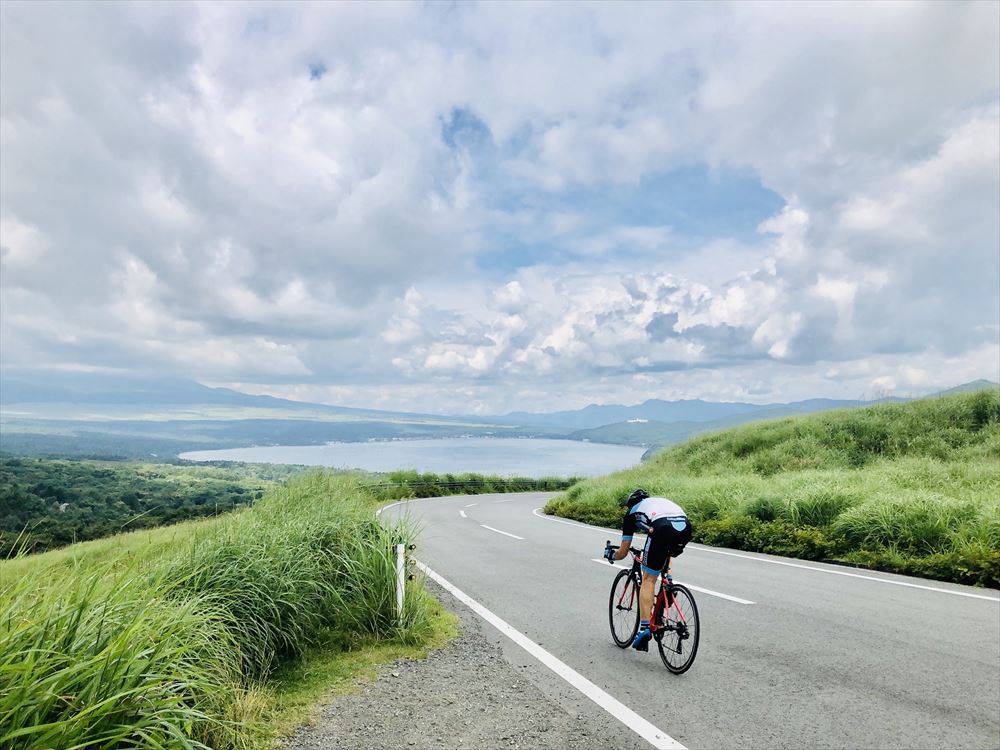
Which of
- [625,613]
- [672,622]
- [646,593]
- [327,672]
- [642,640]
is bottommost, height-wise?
[327,672]

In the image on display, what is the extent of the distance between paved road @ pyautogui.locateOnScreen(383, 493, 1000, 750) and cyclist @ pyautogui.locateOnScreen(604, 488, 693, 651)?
49 centimetres

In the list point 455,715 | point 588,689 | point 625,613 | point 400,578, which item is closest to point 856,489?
point 625,613

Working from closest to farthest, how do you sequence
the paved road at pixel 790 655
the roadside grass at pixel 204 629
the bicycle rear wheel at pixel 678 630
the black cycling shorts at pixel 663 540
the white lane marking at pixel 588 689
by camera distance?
the roadside grass at pixel 204 629
the white lane marking at pixel 588 689
the paved road at pixel 790 655
the bicycle rear wheel at pixel 678 630
the black cycling shorts at pixel 663 540

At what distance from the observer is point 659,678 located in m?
5.25

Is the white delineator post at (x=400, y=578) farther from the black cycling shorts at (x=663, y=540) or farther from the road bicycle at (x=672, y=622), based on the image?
the black cycling shorts at (x=663, y=540)

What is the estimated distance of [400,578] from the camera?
610 cm

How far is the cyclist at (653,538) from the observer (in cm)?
546

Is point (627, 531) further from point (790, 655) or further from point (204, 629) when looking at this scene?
point (204, 629)

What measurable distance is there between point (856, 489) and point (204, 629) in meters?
13.6

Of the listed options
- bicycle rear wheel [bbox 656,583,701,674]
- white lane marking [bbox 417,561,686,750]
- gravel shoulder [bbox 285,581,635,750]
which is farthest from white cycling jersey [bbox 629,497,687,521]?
gravel shoulder [bbox 285,581,635,750]

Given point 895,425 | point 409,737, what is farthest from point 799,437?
point 409,737

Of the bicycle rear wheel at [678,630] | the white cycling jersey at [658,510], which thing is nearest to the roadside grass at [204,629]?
the bicycle rear wheel at [678,630]

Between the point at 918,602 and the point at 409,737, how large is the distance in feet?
23.1

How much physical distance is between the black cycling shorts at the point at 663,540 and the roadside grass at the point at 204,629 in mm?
2321
